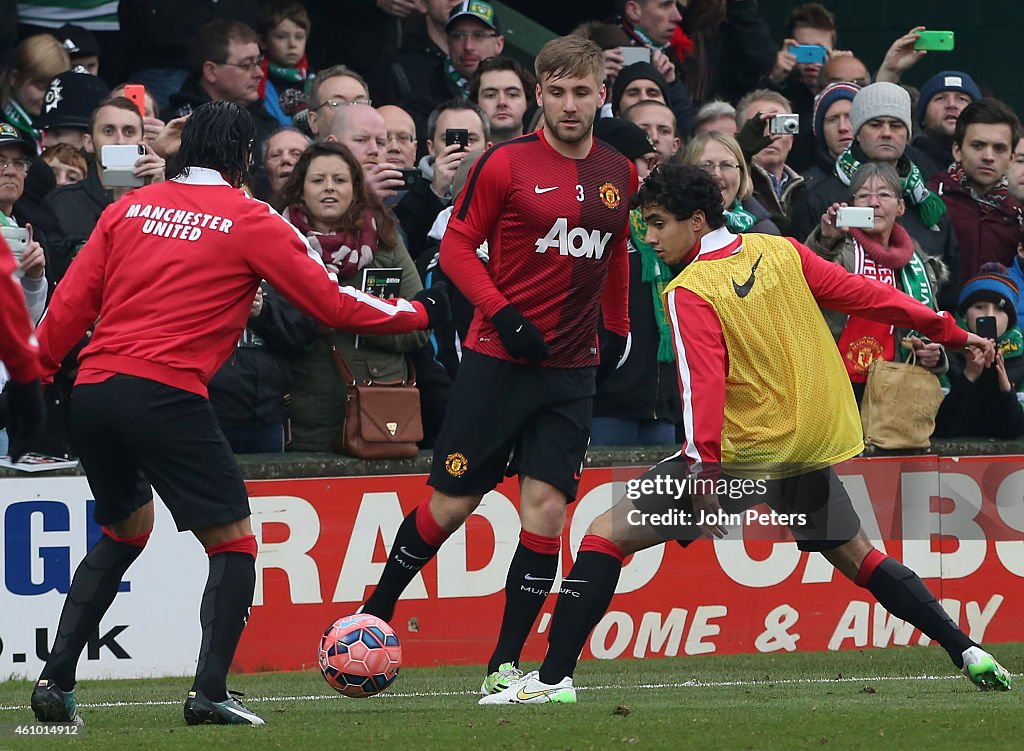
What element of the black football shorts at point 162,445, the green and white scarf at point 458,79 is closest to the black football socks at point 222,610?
the black football shorts at point 162,445

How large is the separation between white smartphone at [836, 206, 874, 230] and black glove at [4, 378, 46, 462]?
5.38 m

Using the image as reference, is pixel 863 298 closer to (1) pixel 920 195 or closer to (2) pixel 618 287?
(2) pixel 618 287

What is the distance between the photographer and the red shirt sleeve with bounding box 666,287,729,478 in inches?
271

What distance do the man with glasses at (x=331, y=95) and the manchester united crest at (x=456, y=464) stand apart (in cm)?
370

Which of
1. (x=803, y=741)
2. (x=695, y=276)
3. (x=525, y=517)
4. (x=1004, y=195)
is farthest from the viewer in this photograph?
(x=1004, y=195)

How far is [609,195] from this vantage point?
25.4 feet

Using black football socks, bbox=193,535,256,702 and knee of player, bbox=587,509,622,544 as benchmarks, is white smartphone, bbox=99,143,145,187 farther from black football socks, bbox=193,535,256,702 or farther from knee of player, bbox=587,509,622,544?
knee of player, bbox=587,509,622,544

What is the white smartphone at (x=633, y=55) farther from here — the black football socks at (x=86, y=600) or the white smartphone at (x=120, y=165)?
the black football socks at (x=86, y=600)

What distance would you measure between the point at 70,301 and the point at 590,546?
87.0 inches

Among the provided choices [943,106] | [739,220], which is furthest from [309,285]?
[943,106]

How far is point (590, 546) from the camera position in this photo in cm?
739

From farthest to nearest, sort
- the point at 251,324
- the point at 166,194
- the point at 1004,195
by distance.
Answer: the point at 1004,195, the point at 251,324, the point at 166,194

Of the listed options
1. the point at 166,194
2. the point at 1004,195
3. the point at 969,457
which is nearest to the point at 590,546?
the point at 166,194

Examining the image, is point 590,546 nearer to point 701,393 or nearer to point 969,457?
point 701,393
